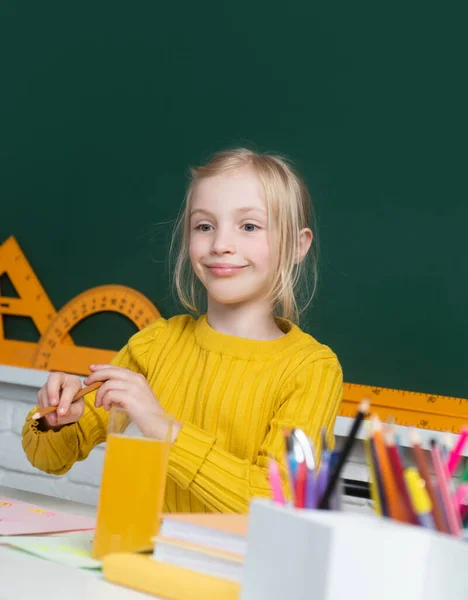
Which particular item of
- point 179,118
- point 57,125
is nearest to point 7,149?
point 57,125

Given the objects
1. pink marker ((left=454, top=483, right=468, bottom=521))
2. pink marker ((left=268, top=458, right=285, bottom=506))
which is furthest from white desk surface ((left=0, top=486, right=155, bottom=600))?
pink marker ((left=454, top=483, right=468, bottom=521))

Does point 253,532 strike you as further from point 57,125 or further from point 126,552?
point 57,125

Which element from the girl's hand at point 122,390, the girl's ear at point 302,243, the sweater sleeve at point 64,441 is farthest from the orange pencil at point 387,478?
the girl's ear at point 302,243

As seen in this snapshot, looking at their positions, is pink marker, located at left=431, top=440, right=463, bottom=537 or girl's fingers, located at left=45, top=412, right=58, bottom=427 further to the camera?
girl's fingers, located at left=45, top=412, right=58, bottom=427

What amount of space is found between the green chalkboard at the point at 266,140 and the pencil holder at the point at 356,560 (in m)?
1.37

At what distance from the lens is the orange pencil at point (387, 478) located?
1.91ft

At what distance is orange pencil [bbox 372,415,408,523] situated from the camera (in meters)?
0.58

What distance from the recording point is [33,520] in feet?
3.12

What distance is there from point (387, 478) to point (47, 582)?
0.28 m

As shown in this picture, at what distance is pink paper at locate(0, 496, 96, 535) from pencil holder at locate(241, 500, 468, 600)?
1.24 ft

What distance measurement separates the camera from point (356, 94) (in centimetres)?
207

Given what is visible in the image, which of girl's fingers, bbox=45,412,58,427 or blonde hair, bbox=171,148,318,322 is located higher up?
blonde hair, bbox=171,148,318,322

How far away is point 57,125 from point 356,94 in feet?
3.06

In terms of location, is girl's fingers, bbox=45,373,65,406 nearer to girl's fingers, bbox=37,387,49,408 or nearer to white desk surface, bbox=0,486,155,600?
girl's fingers, bbox=37,387,49,408
